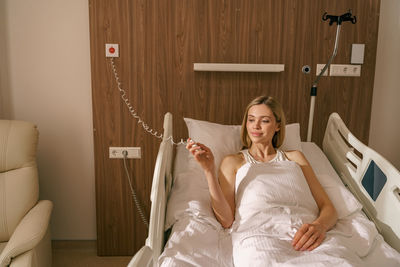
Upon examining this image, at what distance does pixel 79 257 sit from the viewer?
2.45m

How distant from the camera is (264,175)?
1.53 metres

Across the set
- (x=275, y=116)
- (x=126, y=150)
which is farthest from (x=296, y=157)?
(x=126, y=150)

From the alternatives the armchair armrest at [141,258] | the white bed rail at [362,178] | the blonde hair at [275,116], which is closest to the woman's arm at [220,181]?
the blonde hair at [275,116]

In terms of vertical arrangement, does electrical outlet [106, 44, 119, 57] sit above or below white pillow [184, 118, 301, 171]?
above

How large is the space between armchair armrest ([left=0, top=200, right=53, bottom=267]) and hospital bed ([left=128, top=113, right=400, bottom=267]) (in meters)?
0.65

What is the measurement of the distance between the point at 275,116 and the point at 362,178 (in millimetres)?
496

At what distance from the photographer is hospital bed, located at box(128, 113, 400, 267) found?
4.20 ft

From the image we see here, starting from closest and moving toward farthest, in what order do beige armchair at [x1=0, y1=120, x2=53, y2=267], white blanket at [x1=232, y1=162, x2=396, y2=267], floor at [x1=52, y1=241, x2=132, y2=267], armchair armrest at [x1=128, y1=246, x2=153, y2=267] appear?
armchair armrest at [x1=128, y1=246, x2=153, y2=267], white blanket at [x1=232, y1=162, x2=396, y2=267], beige armchair at [x1=0, y1=120, x2=53, y2=267], floor at [x1=52, y1=241, x2=132, y2=267]

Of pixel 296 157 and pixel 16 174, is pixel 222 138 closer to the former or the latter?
pixel 296 157

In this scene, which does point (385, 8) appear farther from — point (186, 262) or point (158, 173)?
point (186, 262)

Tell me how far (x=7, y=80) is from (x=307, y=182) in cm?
199

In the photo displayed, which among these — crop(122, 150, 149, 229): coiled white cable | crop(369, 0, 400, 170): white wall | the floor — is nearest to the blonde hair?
crop(122, 150, 149, 229): coiled white cable

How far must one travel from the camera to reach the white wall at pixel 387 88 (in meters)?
2.25

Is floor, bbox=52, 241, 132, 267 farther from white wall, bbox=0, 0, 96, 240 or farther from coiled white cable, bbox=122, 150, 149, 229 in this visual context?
coiled white cable, bbox=122, 150, 149, 229
